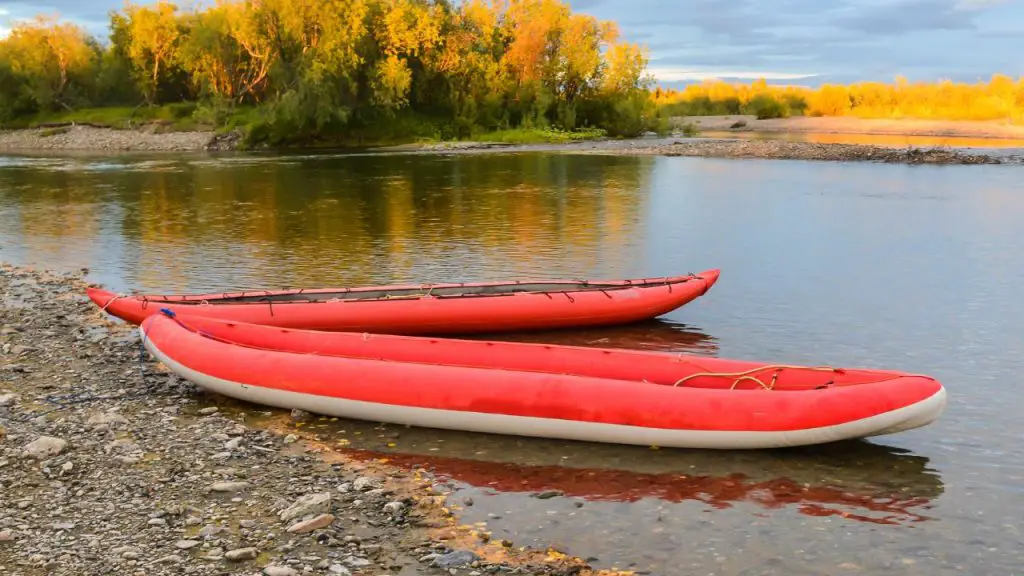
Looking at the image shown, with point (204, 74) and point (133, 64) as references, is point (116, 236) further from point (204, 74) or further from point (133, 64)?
point (133, 64)

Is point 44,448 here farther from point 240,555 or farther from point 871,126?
point 871,126

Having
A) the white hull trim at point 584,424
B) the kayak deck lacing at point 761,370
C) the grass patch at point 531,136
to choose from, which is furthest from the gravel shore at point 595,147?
the white hull trim at point 584,424

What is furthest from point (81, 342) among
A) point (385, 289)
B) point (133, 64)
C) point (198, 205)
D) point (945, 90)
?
point (945, 90)

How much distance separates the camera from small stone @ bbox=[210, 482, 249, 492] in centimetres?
846

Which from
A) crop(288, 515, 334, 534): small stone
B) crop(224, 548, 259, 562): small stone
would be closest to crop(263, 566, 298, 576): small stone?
crop(224, 548, 259, 562): small stone

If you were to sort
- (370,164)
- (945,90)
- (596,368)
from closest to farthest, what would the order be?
(596,368)
(370,164)
(945,90)

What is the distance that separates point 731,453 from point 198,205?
2824 centimetres

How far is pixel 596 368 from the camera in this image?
10.9 meters

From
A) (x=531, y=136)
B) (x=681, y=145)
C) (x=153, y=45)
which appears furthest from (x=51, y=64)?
(x=681, y=145)

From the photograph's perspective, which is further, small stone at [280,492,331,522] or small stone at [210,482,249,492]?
small stone at [210,482,249,492]

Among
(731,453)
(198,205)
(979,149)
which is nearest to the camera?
(731,453)

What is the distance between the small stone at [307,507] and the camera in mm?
7902

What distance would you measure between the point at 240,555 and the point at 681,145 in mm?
62671

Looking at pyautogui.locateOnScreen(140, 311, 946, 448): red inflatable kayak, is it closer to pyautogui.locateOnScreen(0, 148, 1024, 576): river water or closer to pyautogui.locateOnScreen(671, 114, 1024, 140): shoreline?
pyautogui.locateOnScreen(0, 148, 1024, 576): river water
